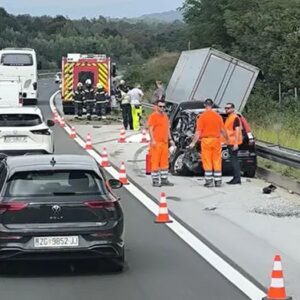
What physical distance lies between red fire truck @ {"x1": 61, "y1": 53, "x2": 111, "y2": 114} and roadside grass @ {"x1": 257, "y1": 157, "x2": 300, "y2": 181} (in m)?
21.6

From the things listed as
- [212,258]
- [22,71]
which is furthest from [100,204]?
[22,71]

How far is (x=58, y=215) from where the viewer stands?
33.6ft

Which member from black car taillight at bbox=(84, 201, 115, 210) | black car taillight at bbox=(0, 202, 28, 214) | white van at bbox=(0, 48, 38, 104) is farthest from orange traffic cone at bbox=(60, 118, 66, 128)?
black car taillight at bbox=(0, 202, 28, 214)

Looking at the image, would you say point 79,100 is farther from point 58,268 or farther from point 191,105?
point 58,268

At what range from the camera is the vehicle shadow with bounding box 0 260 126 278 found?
35.1ft

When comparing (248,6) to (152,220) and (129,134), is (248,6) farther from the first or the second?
(152,220)

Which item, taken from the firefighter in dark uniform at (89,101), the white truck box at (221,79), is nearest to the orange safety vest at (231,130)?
the white truck box at (221,79)

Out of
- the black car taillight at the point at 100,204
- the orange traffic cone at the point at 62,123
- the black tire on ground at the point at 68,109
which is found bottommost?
the black tire on ground at the point at 68,109

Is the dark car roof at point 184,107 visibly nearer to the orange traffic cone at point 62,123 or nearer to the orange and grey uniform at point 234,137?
the orange and grey uniform at point 234,137

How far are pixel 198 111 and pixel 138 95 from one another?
1282 cm

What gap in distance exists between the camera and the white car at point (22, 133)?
2141 centimetres

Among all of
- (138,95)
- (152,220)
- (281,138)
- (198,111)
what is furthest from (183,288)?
(138,95)

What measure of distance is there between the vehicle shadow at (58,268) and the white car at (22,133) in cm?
1030

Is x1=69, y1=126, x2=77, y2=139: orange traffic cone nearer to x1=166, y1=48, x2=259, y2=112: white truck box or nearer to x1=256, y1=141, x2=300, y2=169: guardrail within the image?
x1=166, y1=48, x2=259, y2=112: white truck box
